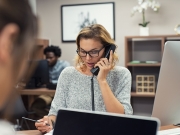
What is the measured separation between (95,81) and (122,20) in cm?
259

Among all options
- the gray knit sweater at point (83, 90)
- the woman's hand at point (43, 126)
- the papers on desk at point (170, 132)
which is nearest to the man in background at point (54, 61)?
the gray knit sweater at point (83, 90)

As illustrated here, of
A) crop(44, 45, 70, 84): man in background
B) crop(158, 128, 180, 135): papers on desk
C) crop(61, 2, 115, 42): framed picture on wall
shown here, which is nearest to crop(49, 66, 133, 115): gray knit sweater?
crop(158, 128, 180, 135): papers on desk

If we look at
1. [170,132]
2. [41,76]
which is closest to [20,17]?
[170,132]

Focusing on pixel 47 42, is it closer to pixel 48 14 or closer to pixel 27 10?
pixel 48 14

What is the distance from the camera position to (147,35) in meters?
3.86

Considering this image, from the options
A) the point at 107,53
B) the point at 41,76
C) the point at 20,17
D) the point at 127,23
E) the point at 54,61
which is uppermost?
the point at 127,23

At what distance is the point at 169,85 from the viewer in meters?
1.18

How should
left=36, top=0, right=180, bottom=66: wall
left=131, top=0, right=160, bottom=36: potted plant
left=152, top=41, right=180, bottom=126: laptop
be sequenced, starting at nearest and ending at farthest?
left=152, top=41, right=180, bottom=126: laptop, left=131, top=0, right=160, bottom=36: potted plant, left=36, top=0, right=180, bottom=66: wall

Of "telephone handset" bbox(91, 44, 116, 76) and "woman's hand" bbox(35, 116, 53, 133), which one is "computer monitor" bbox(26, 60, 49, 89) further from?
"woman's hand" bbox(35, 116, 53, 133)

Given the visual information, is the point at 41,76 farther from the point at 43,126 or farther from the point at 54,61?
the point at 43,126

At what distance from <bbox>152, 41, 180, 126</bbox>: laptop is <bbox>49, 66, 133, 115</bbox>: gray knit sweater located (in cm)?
40

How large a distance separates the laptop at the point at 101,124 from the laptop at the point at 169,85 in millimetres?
472

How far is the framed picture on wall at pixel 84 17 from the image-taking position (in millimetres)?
4215

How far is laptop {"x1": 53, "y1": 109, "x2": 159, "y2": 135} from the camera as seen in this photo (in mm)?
727
